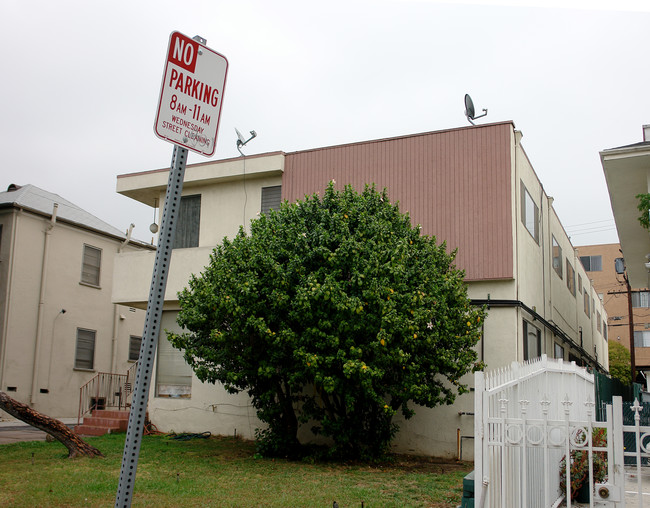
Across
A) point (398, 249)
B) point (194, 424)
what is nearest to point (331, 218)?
point (398, 249)

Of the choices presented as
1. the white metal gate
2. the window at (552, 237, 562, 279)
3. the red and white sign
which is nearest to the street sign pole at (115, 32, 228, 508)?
the red and white sign

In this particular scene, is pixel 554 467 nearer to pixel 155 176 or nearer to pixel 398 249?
pixel 398 249

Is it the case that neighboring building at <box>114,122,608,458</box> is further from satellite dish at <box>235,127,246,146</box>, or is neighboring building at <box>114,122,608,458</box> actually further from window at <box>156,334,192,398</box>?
satellite dish at <box>235,127,246,146</box>

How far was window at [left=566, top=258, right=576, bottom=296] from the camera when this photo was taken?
77.6 feet

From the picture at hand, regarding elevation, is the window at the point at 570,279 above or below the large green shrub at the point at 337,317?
above

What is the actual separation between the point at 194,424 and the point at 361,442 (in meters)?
5.79

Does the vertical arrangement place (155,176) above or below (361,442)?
above

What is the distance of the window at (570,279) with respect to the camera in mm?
23663

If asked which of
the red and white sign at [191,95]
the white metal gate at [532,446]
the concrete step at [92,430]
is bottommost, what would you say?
the concrete step at [92,430]

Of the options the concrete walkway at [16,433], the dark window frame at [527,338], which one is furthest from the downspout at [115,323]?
the dark window frame at [527,338]

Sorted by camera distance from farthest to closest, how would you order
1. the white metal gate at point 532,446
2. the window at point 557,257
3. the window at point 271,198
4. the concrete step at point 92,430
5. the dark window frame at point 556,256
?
the window at point 557,257 < the dark window frame at point 556,256 < the window at point 271,198 < the concrete step at point 92,430 < the white metal gate at point 532,446

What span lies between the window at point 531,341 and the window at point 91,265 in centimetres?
1649

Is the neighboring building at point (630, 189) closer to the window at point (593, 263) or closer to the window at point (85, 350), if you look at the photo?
the window at point (85, 350)

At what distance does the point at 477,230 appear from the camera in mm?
14195
